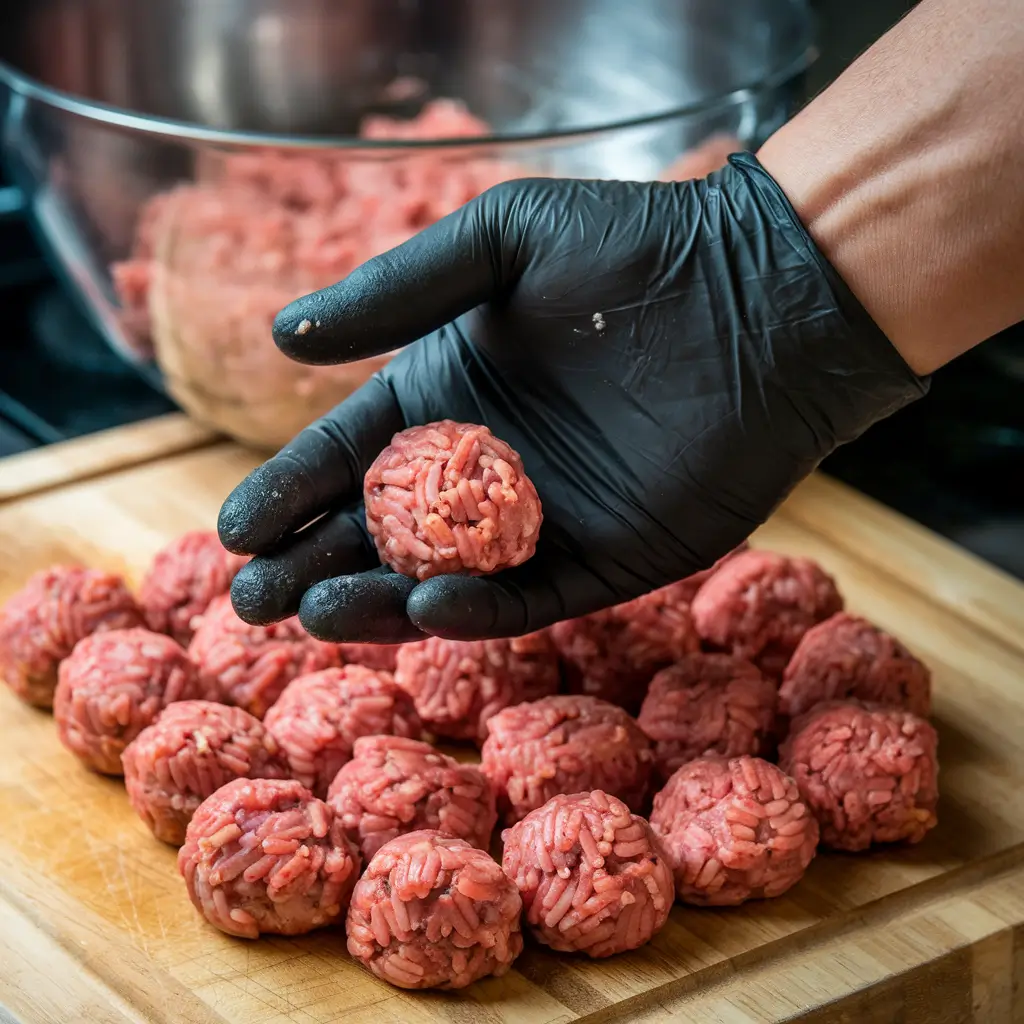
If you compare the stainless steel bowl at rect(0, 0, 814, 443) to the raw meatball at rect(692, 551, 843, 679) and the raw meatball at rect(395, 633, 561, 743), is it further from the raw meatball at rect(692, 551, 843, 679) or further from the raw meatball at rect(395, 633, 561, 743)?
the raw meatball at rect(692, 551, 843, 679)

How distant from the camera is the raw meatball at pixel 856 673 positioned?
252cm

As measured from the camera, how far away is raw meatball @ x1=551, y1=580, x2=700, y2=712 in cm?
259

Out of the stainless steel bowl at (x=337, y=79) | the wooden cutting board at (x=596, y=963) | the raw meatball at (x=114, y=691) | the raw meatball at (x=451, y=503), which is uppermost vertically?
the stainless steel bowl at (x=337, y=79)

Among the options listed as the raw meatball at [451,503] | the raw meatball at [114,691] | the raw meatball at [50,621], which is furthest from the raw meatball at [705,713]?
the raw meatball at [50,621]

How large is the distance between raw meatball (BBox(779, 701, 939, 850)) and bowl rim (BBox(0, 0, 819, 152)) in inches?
49.5

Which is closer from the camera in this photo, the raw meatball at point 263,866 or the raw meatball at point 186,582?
the raw meatball at point 263,866

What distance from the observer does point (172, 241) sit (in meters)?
3.11

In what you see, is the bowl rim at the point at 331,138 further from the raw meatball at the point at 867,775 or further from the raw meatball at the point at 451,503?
the raw meatball at the point at 867,775

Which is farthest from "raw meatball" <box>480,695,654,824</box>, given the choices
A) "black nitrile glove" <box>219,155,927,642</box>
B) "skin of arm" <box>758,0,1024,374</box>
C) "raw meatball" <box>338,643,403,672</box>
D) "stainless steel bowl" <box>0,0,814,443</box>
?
"stainless steel bowl" <box>0,0,814,443</box>

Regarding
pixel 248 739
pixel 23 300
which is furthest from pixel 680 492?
pixel 23 300

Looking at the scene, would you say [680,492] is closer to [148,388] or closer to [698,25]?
[698,25]

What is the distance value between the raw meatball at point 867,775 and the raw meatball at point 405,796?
0.51 metres

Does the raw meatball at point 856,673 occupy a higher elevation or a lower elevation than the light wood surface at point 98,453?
lower

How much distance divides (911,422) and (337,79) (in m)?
1.70
